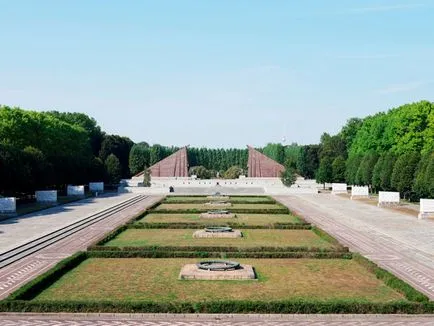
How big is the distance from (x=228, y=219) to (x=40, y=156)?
21.0 meters

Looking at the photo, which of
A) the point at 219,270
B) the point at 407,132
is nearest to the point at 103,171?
the point at 407,132

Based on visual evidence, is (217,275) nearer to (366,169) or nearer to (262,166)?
(366,169)

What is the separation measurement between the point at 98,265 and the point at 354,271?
7.88 meters

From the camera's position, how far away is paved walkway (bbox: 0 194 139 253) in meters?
24.4

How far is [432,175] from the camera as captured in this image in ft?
129

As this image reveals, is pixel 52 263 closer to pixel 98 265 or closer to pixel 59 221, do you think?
pixel 98 265

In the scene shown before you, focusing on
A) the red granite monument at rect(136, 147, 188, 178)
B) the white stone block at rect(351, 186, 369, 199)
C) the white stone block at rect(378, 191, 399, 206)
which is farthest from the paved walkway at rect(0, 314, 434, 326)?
the red granite monument at rect(136, 147, 188, 178)

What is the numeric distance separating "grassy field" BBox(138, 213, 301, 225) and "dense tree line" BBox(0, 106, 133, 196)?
38.0 ft

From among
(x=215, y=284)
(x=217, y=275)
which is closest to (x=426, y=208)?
(x=217, y=275)

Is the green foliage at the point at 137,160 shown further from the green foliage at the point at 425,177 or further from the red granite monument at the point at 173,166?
the green foliage at the point at 425,177

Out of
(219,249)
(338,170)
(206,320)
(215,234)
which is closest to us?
(206,320)

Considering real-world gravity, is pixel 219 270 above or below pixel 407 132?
below

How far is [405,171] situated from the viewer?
45438 millimetres

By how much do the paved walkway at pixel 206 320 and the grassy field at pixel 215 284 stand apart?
1.33 metres
